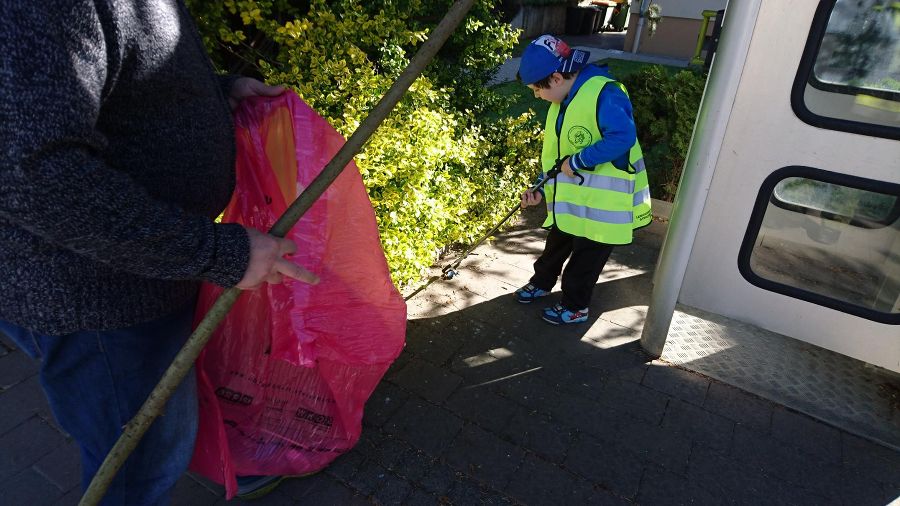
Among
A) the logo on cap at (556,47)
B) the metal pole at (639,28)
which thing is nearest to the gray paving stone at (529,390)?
the logo on cap at (556,47)

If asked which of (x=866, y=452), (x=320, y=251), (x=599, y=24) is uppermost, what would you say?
(x=599, y=24)

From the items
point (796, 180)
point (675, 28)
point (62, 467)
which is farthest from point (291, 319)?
point (675, 28)

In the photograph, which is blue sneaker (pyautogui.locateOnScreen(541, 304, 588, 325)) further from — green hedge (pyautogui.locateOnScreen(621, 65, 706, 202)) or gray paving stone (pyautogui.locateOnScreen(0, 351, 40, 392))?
gray paving stone (pyautogui.locateOnScreen(0, 351, 40, 392))

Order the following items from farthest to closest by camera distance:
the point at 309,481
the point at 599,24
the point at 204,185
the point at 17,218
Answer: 1. the point at 599,24
2. the point at 309,481
3. the point at 204,185
4. the point at 17,218

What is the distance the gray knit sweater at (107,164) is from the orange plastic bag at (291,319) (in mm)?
338

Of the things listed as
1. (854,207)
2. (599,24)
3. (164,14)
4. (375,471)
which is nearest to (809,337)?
(854,207)

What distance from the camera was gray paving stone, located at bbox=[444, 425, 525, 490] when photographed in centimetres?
223

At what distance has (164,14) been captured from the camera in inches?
45.6

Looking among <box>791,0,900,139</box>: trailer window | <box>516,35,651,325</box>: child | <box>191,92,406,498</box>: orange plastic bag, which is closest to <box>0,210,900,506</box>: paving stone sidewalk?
<box>191,92,406,498</box>: orange plastic bag

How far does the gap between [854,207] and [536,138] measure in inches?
87.9

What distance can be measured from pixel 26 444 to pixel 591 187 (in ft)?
9.21

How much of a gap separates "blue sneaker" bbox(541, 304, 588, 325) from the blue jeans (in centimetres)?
210

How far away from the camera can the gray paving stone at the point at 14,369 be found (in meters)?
2.62

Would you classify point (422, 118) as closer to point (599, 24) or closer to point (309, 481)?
point (309, 481)
